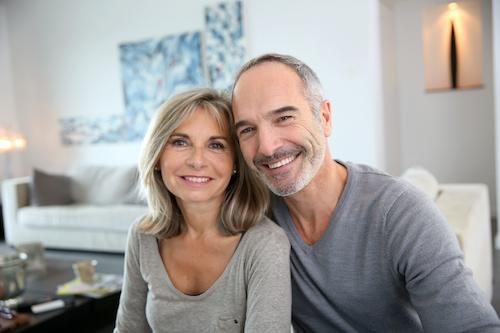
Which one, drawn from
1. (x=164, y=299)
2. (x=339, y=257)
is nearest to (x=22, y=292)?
(x=164, y=299)

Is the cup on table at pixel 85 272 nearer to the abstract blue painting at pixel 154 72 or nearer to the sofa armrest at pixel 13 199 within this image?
the sofa armrest at pixel 13 199

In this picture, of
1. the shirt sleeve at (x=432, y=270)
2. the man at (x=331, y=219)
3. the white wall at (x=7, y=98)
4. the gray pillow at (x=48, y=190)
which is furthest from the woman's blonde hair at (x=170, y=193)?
the white wall at (x=7, y=98)

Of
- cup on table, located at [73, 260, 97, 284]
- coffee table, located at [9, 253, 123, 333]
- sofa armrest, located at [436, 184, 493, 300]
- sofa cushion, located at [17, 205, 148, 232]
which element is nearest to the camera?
sofa armrest, located at [436, 184, 493, 300]

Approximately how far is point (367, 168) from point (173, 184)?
1.98 feet

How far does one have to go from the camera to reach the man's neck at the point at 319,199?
136 cm

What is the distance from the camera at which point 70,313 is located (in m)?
2.33

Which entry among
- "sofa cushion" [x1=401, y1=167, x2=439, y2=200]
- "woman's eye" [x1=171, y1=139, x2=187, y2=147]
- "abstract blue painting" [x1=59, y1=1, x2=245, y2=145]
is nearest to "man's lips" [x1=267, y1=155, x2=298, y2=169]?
"woman's eye" [x1=171, y1=139, x2=187, y2=147]

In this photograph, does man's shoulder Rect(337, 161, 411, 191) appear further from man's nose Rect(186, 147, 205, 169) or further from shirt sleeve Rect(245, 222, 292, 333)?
man's nose Rect(186, 147, 205, 169)

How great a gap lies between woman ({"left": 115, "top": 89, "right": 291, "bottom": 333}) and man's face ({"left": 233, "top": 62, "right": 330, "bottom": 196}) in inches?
5.7

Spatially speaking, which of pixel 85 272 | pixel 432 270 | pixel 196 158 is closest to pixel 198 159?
pixel 196 158

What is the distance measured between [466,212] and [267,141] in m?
1.35

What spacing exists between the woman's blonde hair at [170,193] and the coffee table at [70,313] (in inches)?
40.5

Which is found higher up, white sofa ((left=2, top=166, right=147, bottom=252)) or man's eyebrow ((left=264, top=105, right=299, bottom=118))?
man's eyebrow ((left=264, top=105, right=299, bottom=118))

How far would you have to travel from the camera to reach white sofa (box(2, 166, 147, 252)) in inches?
181
